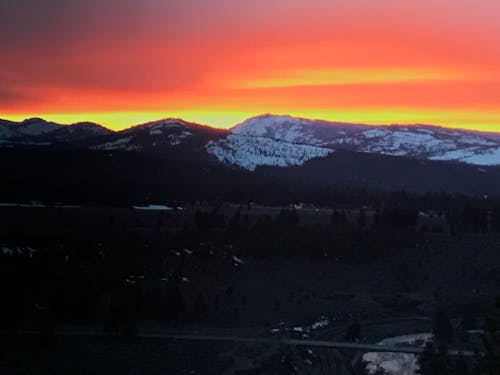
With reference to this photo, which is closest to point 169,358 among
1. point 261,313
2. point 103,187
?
point 261,313

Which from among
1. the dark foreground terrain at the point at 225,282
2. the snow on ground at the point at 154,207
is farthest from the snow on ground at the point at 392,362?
the snow on ground at the point at 154,207

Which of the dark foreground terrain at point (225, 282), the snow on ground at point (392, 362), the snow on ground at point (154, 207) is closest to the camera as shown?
the snow on ground at point (392, 362)

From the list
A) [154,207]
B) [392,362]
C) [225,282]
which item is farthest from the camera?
[154,207]

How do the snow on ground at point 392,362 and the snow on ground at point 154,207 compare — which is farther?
the snow on ground at point 154,207

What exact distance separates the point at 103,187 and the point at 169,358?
66838 mm

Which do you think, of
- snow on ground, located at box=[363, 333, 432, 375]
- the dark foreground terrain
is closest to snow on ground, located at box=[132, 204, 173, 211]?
the dark foreground terrain

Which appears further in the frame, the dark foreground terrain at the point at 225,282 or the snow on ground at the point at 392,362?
the dark foreground terrain at the point at 225,282

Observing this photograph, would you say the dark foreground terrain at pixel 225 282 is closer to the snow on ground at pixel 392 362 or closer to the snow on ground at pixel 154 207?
the snow on ground at pixel 154 207

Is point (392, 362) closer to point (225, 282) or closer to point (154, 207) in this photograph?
point (225, 282)

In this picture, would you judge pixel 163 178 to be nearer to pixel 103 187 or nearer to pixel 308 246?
pixel 103 187

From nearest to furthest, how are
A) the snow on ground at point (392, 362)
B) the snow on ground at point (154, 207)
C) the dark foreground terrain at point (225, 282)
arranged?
the snow on ground at point (392, 362) < the dark foreground terrain at point (225, 282) < the snow on ground at point (154, 207)

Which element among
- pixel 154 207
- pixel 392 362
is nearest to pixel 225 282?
pixel 392 362

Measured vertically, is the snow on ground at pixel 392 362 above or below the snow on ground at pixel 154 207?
below

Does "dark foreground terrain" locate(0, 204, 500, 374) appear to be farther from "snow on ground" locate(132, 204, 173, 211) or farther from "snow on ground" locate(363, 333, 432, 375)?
"snow on ground" locate(363, 333, 432, 375)
